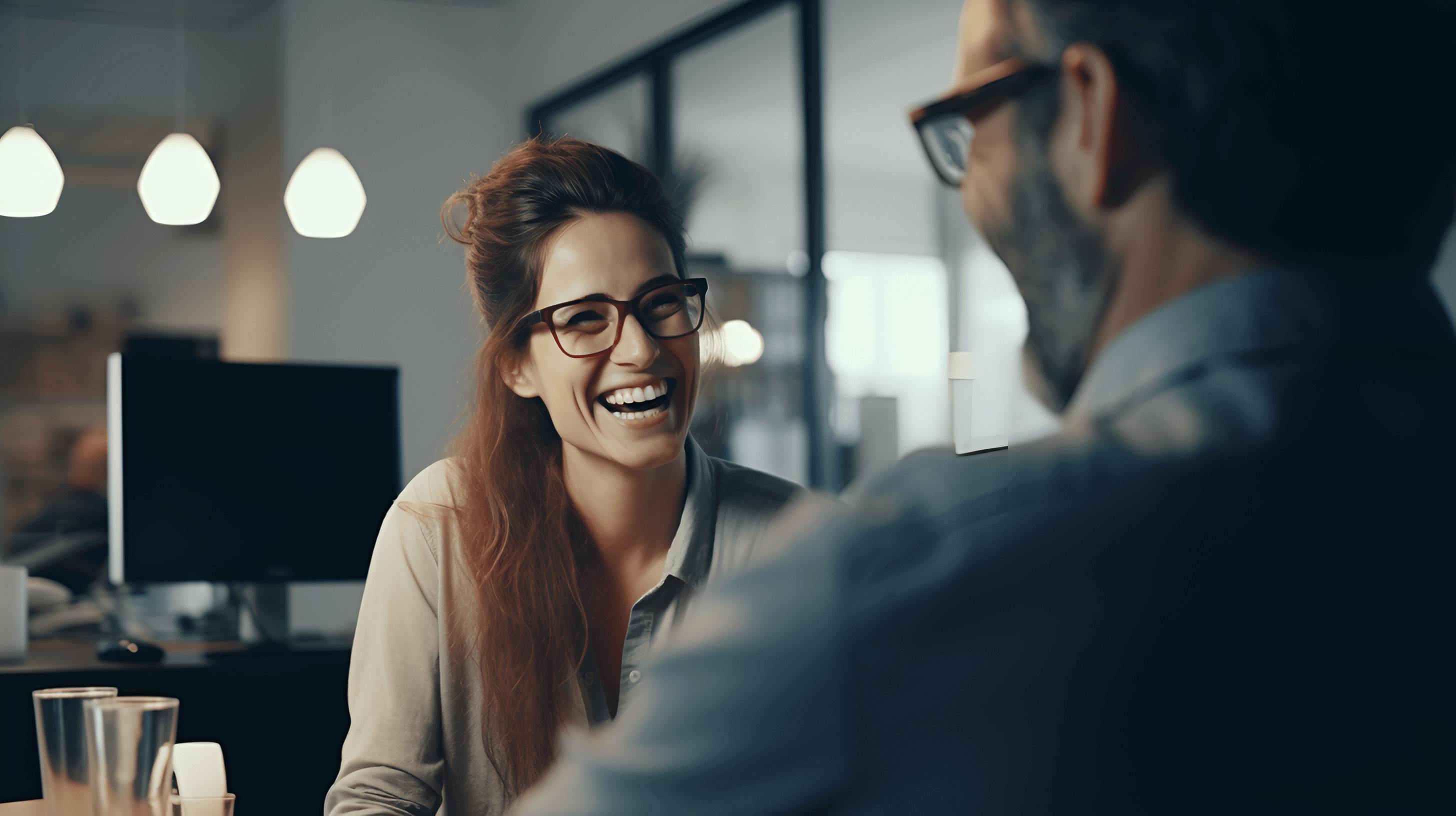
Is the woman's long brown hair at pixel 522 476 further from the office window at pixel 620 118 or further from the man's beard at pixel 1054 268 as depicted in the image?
the office window at pixel 620 118

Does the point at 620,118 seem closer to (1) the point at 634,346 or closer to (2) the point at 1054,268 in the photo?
(1) the point at 634,346

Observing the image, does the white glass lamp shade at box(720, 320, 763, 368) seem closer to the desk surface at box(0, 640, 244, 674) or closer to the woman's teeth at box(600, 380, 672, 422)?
the desk surface at box(0, 640, 244, 674)

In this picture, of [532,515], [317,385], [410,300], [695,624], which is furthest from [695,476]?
[410,300]

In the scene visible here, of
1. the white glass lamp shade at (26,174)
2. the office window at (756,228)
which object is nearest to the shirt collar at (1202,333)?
the office window at (756,228)

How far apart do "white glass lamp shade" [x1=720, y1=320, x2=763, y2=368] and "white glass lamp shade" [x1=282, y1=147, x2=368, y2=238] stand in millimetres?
1138

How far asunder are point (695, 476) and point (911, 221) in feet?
6.67

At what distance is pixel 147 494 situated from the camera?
278cm

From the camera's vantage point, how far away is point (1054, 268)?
0.31 m

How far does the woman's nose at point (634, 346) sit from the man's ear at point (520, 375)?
131 mm

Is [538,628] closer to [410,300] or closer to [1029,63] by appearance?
[1029,63]

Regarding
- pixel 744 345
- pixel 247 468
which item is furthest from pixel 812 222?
pixel 247 468

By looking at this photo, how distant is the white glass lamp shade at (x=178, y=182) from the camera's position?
320 cm

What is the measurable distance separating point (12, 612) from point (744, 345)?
6.66ft

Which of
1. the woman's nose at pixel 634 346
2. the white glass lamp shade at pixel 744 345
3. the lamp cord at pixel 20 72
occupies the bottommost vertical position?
the woman's nose at pixel 634 346
